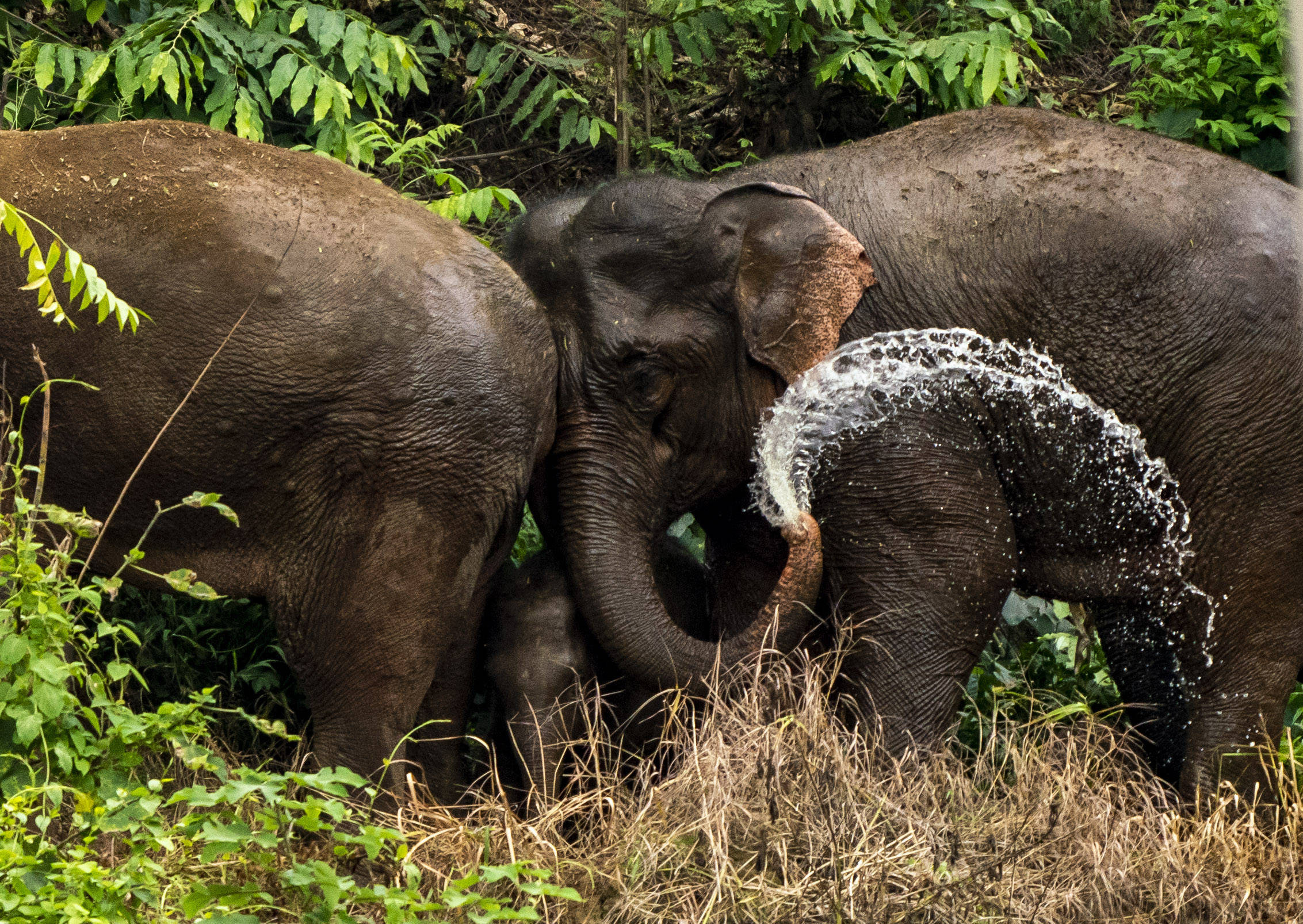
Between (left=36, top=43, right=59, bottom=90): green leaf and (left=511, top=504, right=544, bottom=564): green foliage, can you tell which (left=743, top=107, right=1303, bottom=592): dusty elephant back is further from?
(left=36, top=43, right=59, bottom=90): green leaf

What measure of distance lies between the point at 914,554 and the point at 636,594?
28.4 inches

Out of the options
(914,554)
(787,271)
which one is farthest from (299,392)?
(914,554)

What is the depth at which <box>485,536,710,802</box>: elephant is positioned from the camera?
13.2 feet

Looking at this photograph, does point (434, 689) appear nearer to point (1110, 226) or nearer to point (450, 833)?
point (450, 833)

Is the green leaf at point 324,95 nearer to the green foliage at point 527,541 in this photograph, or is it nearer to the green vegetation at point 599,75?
the green vegetation at point 599,75

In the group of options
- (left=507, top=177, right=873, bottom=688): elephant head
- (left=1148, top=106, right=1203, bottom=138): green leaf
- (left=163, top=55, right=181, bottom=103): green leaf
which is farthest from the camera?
(left=1148, top=106, right=1203, bottom=138): green leaf

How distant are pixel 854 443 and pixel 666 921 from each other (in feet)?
4.67

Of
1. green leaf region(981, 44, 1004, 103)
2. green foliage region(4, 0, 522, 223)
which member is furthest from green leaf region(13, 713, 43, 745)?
green leaf region(981, 44, 1004, 103)

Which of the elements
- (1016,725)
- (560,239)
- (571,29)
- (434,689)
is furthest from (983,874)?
(571,29)

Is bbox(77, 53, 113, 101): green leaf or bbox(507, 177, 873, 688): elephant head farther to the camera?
bbox(77, 53, 113, 101): green leaf

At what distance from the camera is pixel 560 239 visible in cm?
423

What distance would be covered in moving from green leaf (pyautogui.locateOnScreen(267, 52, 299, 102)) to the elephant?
1.86 meters

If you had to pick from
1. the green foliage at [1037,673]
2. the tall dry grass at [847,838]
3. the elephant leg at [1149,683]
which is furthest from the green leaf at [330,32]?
the elephant leg at [1149,683]

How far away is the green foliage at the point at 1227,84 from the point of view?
6.42 metres
